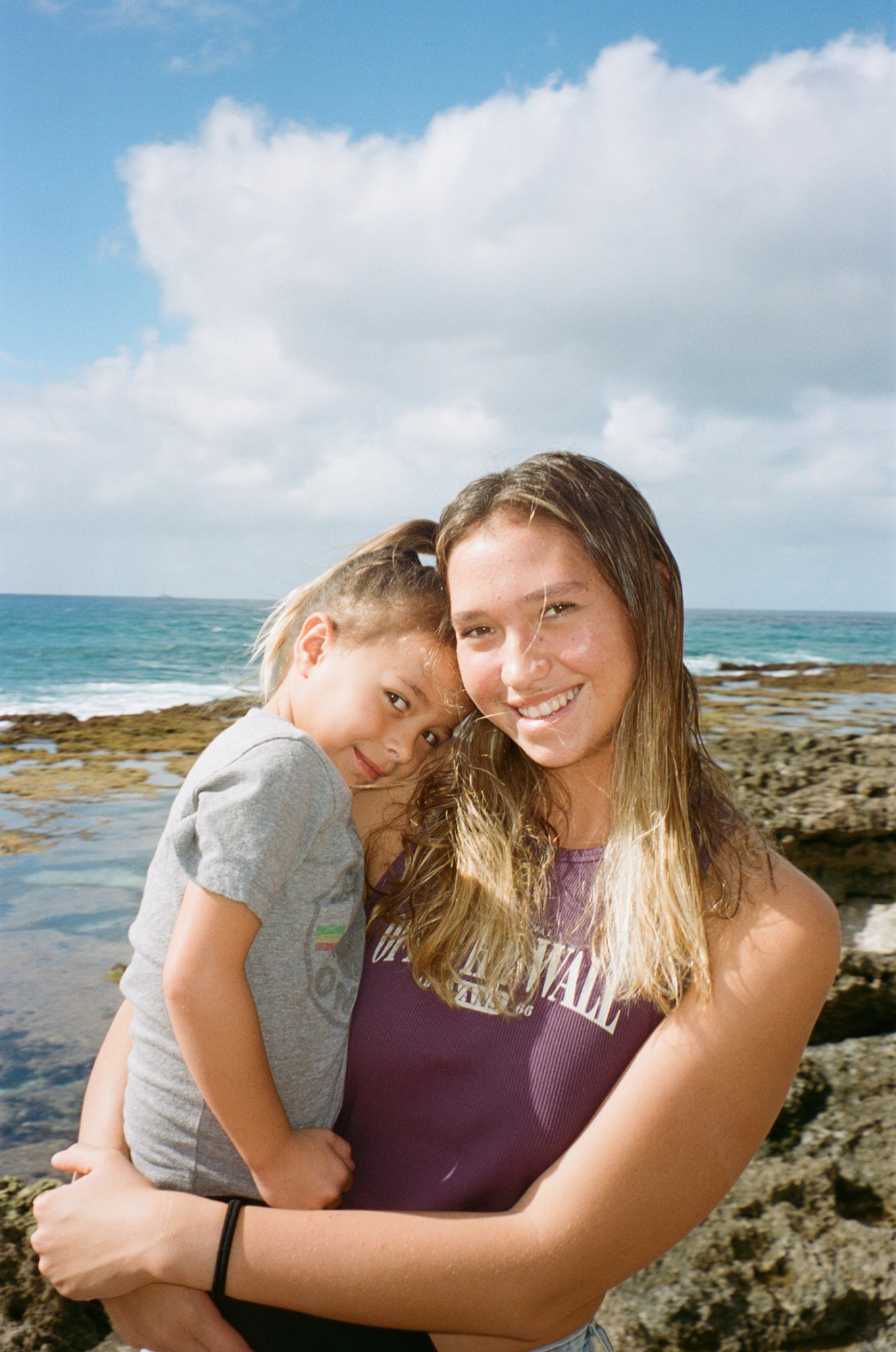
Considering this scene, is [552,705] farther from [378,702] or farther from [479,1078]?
[479,1078]

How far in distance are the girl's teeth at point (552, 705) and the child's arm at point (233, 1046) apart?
26.8 inches

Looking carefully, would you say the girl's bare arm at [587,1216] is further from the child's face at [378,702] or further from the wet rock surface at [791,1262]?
the wet rock surface at [791,1262]

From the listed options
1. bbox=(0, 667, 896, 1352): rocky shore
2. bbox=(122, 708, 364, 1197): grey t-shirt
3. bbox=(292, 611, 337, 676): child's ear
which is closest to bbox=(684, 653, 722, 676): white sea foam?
bbox=(0, 667, 896, 1352): rocky shore

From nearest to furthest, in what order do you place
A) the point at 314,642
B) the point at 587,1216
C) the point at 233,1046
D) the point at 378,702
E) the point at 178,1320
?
the point at 587,1216, the point at 178,1320, the point at 233,1046, the point at 378,702, the point at 314,642

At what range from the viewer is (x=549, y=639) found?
195 centimetres

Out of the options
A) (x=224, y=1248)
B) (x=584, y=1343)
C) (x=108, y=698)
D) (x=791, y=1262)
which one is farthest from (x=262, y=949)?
(x=108, y=698)

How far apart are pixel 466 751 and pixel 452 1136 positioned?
0.88 metres

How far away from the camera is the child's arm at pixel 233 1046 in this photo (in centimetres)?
172

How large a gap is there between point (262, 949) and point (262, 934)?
0.09ft

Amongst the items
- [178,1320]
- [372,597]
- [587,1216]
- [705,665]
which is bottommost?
[705,665]

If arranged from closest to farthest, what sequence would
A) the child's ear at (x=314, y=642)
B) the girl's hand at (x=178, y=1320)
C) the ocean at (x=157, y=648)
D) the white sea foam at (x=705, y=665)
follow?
the girl's hand at (x=178, y=1320), the child's ear at (x=314, y=642), the ocean at (x=157, y=648), the white sea foam at (x=705, y=665)

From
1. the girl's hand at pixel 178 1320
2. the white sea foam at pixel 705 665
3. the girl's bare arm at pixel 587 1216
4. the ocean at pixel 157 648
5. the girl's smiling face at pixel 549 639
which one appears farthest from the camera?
the white sea foam at pixel 705 665

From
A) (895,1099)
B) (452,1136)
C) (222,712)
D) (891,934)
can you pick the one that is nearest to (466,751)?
(452,1136)

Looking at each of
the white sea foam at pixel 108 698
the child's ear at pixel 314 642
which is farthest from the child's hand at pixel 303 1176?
the white sea foam at pixel 108 698
